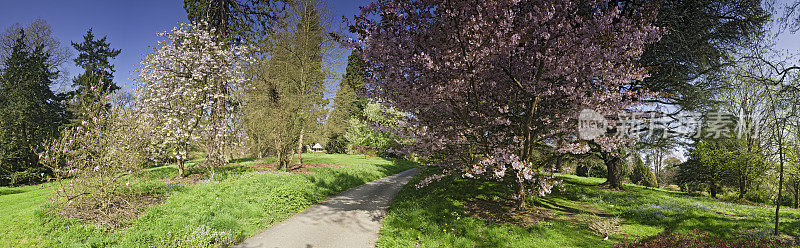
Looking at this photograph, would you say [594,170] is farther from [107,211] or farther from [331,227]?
[107,211]

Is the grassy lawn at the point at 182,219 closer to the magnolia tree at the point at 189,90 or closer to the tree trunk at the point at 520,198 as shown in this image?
the magnolia tree at the point at 189,90

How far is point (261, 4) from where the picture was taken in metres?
15.6

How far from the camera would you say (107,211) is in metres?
6.96

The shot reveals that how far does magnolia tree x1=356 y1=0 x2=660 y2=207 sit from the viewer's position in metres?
5.93

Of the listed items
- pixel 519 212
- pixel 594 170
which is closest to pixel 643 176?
pixel 594 170

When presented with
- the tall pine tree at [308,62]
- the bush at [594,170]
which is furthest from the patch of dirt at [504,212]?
the bush at [594,170]

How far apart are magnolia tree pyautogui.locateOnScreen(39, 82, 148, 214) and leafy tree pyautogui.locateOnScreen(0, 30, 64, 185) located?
12.5m

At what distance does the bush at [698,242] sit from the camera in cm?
583

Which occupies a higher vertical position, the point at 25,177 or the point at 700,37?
the point at 700,37

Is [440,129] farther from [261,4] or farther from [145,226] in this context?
[261,4]

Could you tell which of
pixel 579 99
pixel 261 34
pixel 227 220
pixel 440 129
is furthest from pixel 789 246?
pixel 261 34

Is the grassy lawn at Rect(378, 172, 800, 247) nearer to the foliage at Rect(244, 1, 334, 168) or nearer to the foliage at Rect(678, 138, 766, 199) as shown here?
the foliage at Rect(678, 138, 766, 199)

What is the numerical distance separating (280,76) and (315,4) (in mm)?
6096

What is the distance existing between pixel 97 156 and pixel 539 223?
38.0ft
